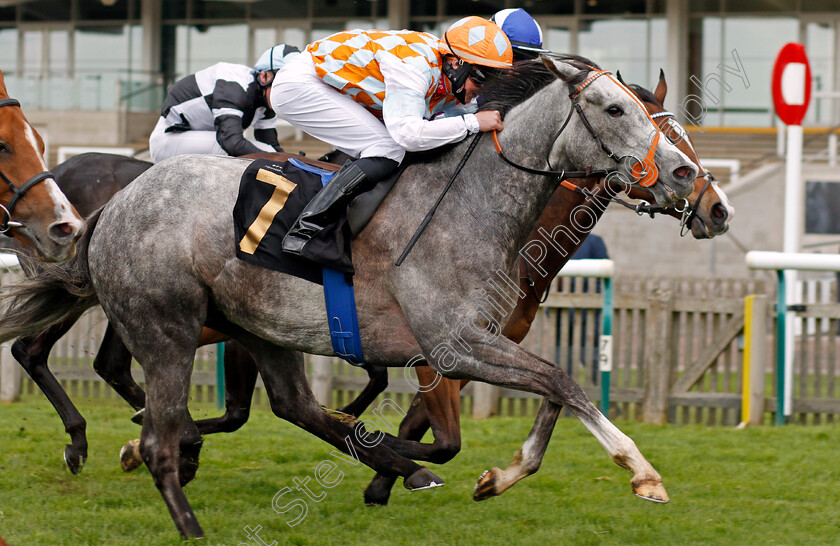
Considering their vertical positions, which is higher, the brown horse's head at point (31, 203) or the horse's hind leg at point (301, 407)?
the brown horse's head at point (31, 203)

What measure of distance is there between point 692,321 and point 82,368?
4402mm

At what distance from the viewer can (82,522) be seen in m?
4.15

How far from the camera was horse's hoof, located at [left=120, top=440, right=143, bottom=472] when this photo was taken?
16.0ft

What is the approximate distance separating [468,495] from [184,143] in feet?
8.01

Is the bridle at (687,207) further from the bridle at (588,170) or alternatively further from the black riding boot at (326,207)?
the black riding boot at (326,207)

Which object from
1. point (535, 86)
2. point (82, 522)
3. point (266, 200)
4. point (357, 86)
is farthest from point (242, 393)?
point (535, 86)

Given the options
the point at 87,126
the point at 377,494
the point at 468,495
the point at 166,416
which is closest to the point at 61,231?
the point at 166,416

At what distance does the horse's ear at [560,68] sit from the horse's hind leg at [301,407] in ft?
5.46

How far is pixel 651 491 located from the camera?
3.21 m

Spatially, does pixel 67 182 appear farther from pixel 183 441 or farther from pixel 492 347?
pixel 492 347

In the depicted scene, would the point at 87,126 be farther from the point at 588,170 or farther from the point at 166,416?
the point at 588,170

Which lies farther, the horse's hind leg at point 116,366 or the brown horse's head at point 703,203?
the horse's hind leg at point 116,366

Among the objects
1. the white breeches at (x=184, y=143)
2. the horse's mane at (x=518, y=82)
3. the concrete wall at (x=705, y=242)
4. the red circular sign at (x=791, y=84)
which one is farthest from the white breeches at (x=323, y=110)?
the concrete wall at (x=705, y=242)

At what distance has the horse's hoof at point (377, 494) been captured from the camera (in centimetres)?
451
